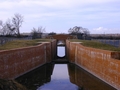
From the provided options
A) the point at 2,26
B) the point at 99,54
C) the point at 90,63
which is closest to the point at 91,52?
the point at 90,63

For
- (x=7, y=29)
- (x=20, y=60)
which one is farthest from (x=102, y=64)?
(x=7, y=29)

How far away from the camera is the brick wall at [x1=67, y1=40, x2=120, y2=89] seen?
1455cm

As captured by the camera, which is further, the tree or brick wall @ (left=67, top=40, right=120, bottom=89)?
the tree

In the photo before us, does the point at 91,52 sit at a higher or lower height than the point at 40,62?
higher

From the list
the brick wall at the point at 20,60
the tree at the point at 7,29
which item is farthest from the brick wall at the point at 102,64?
the tree at the point at 7,29

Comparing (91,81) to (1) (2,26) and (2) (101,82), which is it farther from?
(1) (2,26)

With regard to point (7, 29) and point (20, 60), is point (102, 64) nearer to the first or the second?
point (20, 60)

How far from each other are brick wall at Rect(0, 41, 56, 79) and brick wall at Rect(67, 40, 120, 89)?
4585 mm

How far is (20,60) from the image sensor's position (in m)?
19.2

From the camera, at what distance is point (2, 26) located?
7012 cm

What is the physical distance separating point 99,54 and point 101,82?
8.48 ft

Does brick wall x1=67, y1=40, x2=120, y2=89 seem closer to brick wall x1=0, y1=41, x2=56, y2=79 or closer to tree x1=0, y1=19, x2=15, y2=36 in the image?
brick wall x1=0, y1=41, x2=56, y2=79

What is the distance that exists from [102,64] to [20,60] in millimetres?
6395

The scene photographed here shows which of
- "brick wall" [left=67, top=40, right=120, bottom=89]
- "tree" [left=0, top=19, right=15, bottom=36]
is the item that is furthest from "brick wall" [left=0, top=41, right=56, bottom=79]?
"tree" [left=0, top=19, right=15, bottom=36]
